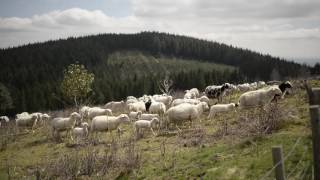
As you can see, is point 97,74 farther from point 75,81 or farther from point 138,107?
point 138,107

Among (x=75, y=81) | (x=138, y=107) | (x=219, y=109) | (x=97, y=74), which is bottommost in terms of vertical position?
(x=138, y=107)

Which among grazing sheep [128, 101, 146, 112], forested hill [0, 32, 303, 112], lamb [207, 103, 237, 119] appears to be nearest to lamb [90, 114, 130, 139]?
lamb [207, 103, 237, 119]

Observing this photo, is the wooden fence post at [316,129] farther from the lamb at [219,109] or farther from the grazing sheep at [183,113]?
the lamb at [219,109]

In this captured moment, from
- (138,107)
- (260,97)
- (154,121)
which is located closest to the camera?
(154,121)

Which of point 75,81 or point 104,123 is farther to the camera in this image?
point 75,81

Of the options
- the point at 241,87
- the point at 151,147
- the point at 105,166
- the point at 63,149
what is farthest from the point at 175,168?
the point at 241,87

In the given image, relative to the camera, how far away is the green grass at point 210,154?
33.7 feet

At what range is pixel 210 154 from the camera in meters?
12.7

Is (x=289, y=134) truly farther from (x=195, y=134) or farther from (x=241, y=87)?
(x=241, y=87)

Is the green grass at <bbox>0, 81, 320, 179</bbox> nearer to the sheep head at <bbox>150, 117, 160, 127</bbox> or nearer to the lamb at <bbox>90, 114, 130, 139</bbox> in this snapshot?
the lamb at <bbox>90, 114, 130, 139</bbox>

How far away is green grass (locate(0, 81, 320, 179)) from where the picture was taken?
10.3 metres

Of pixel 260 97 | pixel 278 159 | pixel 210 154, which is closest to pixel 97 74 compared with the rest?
pixel 260 97

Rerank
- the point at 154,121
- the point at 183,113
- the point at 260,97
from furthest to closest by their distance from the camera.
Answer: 1. the point at 260,97
2. the point at 183,113
3. the point at 154,121

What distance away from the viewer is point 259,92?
73.7ft
